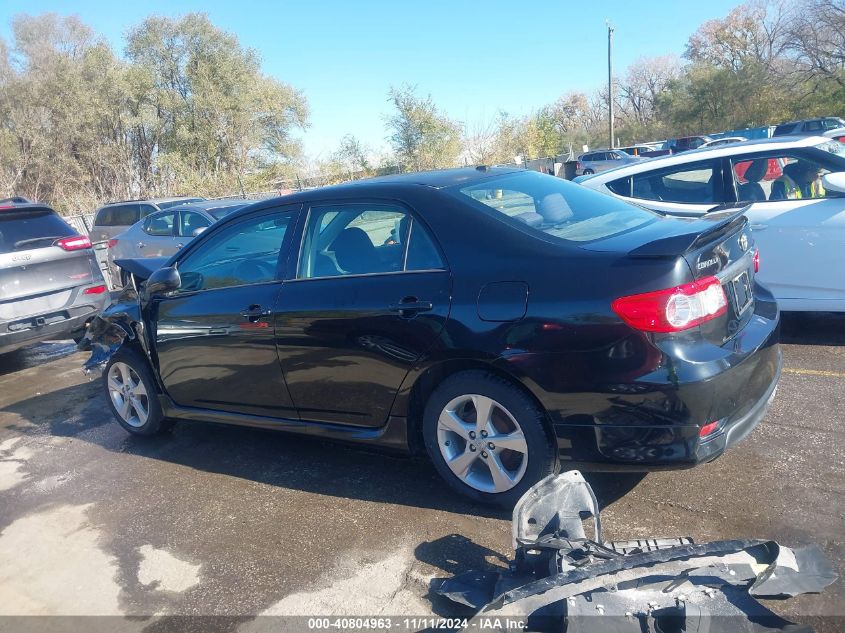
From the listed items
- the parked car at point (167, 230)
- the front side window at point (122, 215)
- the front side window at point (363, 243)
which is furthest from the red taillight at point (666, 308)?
the front side window at point (122, 215)

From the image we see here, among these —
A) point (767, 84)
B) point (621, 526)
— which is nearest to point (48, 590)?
point (621, 526)

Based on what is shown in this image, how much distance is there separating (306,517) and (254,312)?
1227 millimetres

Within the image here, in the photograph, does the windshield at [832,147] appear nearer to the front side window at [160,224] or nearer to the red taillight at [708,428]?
the red taillight at [708,428]

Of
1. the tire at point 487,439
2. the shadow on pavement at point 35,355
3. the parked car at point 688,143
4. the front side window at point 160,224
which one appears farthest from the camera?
the parked car at point 688,143

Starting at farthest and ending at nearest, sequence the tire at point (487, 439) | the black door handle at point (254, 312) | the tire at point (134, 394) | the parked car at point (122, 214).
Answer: the parked car at point (122, 214)
the tire at point (134, 394)
the black door handle at point (254, 312)
the tire at point (487, 439)

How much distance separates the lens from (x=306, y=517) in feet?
12.2

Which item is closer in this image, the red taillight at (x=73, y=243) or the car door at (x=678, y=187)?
the car door at (x=678, y=187)

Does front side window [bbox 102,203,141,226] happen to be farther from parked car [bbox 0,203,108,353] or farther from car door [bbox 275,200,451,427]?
car door [bbox 275,200,451,427]

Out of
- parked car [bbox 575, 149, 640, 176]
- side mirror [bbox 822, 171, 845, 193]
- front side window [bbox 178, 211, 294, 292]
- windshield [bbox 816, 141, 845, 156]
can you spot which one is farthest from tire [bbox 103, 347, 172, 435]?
parked car [bbox 575, 149, 640, 176]

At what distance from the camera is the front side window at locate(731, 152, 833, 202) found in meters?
5.65

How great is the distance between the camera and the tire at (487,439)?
3232 mm

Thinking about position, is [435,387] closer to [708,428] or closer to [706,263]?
[708,428]

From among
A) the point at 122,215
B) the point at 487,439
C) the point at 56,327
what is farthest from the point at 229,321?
the point at 122,215

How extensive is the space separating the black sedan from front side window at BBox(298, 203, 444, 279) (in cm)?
1
